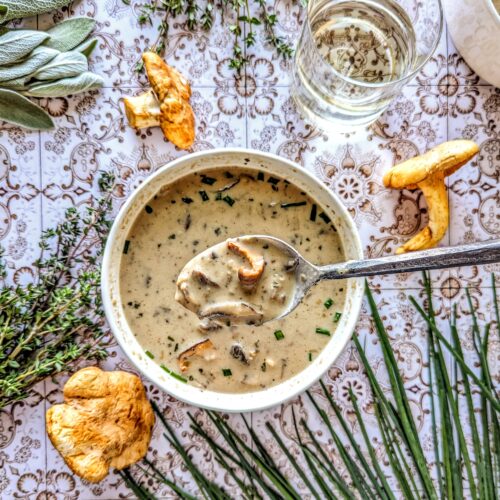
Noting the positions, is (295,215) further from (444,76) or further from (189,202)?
(444,76)

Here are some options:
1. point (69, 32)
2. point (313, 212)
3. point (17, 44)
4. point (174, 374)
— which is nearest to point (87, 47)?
point (69, 32)

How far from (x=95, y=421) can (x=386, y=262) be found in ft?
2.49

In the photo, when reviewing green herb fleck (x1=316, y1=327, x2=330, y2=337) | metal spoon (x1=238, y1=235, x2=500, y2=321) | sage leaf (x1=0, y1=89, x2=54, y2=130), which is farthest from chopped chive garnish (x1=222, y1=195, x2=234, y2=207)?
sage leaf (x1=0, y1=89, x2=54, y2=130)

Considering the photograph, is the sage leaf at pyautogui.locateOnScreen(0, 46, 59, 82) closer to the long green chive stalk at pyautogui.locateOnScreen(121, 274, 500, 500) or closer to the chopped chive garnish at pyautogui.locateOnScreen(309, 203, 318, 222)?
the chopped chive garnish at pyautogui.locateOnScreen(309, 203, 318, 222)

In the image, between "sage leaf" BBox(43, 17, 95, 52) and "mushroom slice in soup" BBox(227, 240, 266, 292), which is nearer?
"mushroom slice in soup" BBox(227, 240, 266, 292)

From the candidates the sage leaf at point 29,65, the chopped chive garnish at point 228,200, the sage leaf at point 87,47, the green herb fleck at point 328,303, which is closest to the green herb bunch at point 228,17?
the sage leaf at point 87,47

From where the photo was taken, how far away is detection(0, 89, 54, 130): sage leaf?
4.84 feet

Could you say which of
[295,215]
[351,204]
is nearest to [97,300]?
[295,215]

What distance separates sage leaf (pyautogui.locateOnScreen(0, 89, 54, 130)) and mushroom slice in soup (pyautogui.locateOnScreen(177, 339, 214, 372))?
25.4 inches

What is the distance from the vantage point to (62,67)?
4.85ft

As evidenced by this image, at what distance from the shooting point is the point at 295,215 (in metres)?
1.45

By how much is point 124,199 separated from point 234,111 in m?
0.35

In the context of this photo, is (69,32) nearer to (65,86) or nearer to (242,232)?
(65,86)

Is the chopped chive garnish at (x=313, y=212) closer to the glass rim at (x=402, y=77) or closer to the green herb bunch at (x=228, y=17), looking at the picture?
the glass rim at (x=402, y=77)
